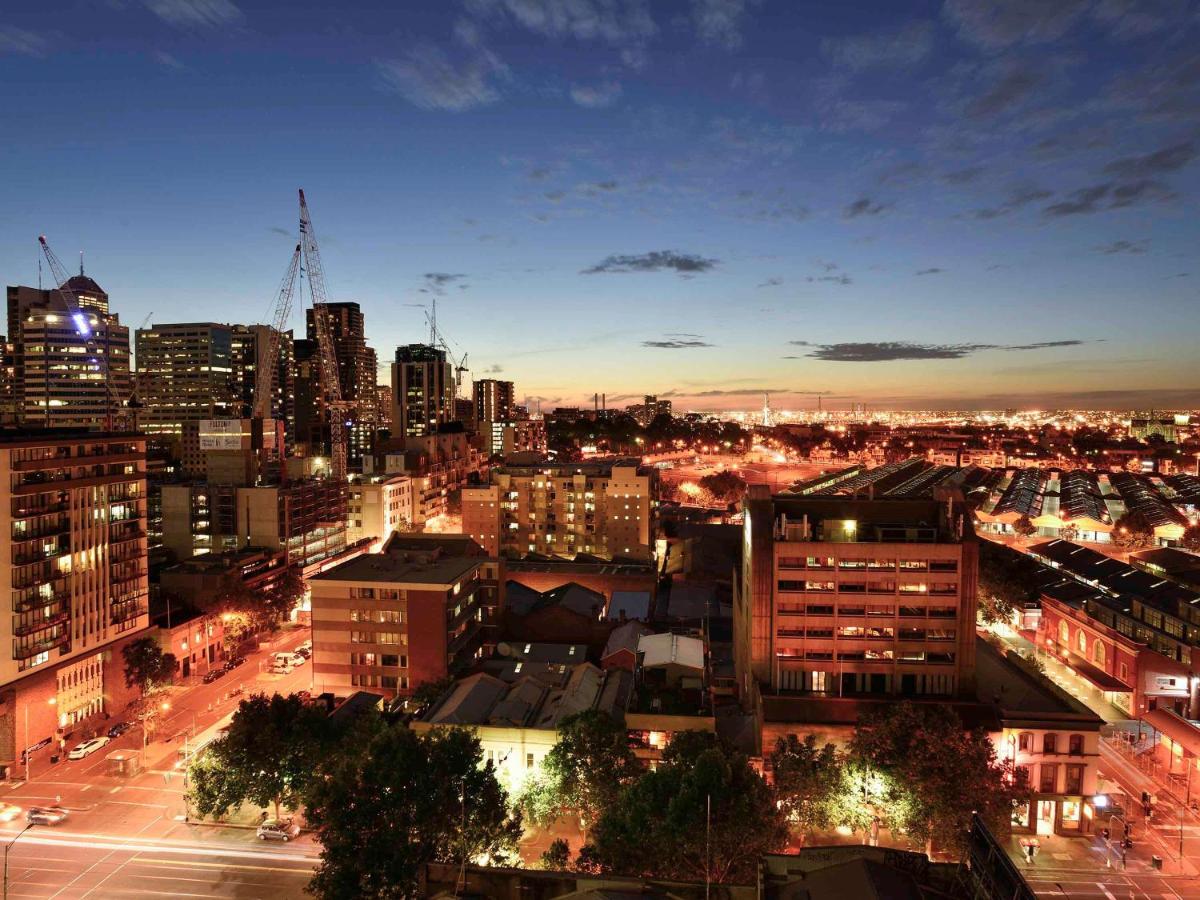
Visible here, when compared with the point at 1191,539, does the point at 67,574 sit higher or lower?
higher

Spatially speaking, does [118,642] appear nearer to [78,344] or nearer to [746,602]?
[746,602]

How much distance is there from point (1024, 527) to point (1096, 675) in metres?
61.1

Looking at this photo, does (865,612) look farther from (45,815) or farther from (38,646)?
(38,646)

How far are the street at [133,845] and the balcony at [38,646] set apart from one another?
253 inches

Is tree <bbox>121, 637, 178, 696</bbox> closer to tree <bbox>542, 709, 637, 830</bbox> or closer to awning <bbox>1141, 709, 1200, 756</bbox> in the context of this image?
tree <bbox>542, 709, 637, 830</bbox>

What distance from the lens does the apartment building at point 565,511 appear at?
3723 inches

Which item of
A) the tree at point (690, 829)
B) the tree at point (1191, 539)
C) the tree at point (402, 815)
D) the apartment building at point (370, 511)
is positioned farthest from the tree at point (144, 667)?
the tree at point (1191, 539)

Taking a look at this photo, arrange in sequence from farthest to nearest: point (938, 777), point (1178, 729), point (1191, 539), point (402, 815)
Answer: point (1191, 539) < point (1178, 729) < point (938, 777) < point (402, 815)

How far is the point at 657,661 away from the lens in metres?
47.3

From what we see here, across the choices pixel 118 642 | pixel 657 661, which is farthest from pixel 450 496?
pixel 657 661

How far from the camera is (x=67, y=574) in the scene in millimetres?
50250

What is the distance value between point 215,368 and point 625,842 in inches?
7975

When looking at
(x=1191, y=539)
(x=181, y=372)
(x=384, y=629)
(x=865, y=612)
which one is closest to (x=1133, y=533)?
(x=1191, y=539)

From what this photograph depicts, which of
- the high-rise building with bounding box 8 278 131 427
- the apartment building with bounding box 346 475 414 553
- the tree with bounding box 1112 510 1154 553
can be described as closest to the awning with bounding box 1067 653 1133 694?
the tree with bounding box 1112 510 1154 553
